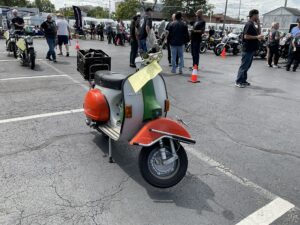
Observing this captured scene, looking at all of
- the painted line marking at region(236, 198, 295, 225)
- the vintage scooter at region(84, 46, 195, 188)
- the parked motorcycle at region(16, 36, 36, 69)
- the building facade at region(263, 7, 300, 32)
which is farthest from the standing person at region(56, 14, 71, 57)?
the building facade at region(263, 7, 300, 32)

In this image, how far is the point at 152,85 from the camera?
11.5ft

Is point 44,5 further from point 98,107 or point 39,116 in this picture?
point 98,107

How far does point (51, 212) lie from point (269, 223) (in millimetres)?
1984

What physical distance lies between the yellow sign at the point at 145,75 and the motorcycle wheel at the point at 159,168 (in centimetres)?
65

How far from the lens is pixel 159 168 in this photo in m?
3.18

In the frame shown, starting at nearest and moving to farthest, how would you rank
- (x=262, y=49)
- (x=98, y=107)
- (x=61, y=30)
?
1. (x=98, y=107)
2. (x=61, y=30)
3. (x=262, y=49)

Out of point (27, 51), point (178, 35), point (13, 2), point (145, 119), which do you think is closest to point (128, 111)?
point (145, 119)

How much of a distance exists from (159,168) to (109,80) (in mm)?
1265

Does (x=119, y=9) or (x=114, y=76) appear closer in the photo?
(x=114, y=76)

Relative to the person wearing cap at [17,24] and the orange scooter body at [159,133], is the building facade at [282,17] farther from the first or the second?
the orange scooter body at [159,133]

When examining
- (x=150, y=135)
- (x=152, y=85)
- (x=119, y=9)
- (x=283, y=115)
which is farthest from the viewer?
(x=119, y=9)

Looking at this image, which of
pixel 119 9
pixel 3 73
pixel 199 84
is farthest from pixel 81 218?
pixel 119 9

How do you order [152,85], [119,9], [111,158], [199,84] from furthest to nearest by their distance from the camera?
1. [119,9]
2. [199,84]
3. [111,158]
4. [152,85]

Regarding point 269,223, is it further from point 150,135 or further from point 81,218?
point 81,218
